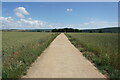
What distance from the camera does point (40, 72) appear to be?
19.0 ft

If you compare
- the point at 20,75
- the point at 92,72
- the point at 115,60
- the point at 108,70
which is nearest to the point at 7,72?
the point at 20,75

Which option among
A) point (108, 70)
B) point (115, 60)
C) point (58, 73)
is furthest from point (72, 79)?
point (115, 60)

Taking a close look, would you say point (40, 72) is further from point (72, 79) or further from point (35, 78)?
point (72, 79)

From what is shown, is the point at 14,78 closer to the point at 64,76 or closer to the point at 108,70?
the point at 64,76

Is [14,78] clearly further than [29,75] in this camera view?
No

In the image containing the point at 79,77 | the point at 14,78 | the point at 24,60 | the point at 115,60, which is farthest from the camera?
the point at 24,60

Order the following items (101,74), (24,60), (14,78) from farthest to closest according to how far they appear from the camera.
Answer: (24,60)
(101,74)
(14,78)

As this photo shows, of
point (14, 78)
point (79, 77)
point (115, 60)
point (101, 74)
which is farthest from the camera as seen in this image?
point (115, 60)

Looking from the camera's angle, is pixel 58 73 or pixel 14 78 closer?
pixel 14 78

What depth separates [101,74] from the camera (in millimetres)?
5586

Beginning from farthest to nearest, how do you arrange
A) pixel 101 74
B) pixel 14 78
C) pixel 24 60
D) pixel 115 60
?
pixel 24 60
pixel 115 60
pixel 101 74
pixel 14 78

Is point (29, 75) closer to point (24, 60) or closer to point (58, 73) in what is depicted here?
point (58, 73)

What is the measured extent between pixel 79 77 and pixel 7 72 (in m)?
2.35

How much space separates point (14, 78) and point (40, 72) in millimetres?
1183
